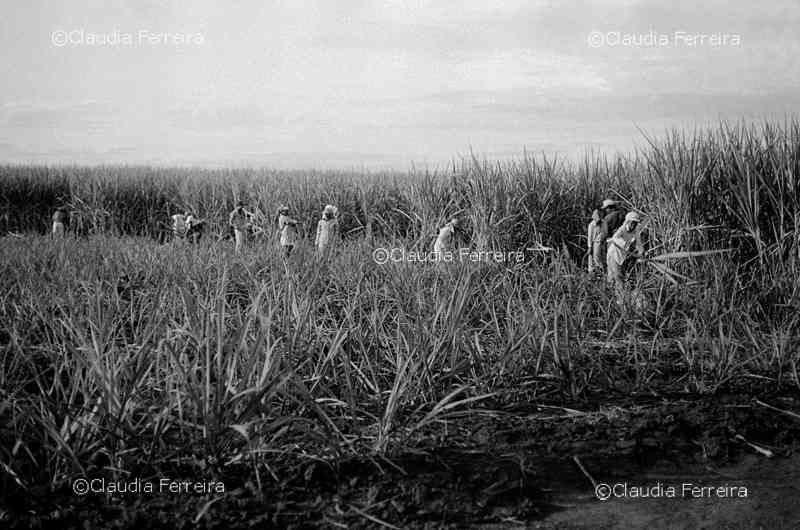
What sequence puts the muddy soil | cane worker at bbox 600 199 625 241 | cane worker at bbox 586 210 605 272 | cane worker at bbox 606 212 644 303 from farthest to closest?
cane worker at bbox 600 199 625 241 → cane worker at bbox 586 210 605 272 → cane worker at bbox 606 212 644 303 → the muddy soil

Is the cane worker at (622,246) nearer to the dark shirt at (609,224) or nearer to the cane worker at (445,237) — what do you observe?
the dark shirt at (609,224)

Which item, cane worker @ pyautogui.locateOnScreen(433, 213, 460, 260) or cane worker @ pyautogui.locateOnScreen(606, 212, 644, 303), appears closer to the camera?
cane worker @ pyautogui.locateOnScreen(606, 212, 644, 303)

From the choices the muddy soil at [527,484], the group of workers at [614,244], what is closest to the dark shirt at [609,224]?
the group of workers at [614,244]

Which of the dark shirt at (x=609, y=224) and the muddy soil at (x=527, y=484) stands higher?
the dark shirt at (x=609, y=224)

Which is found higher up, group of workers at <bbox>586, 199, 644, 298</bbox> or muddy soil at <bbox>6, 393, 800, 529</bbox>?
group of workers at <bbox>586, 199, 644, 298</bbox>

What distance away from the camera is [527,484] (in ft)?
10.3

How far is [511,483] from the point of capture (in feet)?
10.2

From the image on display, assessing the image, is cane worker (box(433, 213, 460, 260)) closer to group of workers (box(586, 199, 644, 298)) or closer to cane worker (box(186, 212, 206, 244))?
group of workers (box(586, 199, 644, 298))

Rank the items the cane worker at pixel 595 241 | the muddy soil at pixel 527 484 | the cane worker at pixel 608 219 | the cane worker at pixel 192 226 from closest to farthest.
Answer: the muddy soil at pixel 527 484
the cane worker at pixel 595 241
the cane worker at pixel 608 219
the cane worker at pixel 192 226

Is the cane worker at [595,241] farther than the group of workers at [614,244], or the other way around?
the cane worker at [595,241]

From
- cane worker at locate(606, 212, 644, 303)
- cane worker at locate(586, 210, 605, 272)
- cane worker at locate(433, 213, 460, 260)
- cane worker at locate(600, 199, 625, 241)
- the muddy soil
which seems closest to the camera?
the muddy soil

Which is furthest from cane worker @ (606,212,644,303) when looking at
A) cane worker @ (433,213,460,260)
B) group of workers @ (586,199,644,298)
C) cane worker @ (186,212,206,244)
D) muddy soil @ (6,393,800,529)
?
cane worker @ (186,212,206,244)

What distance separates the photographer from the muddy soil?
2.86m

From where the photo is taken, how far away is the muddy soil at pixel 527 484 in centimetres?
286
